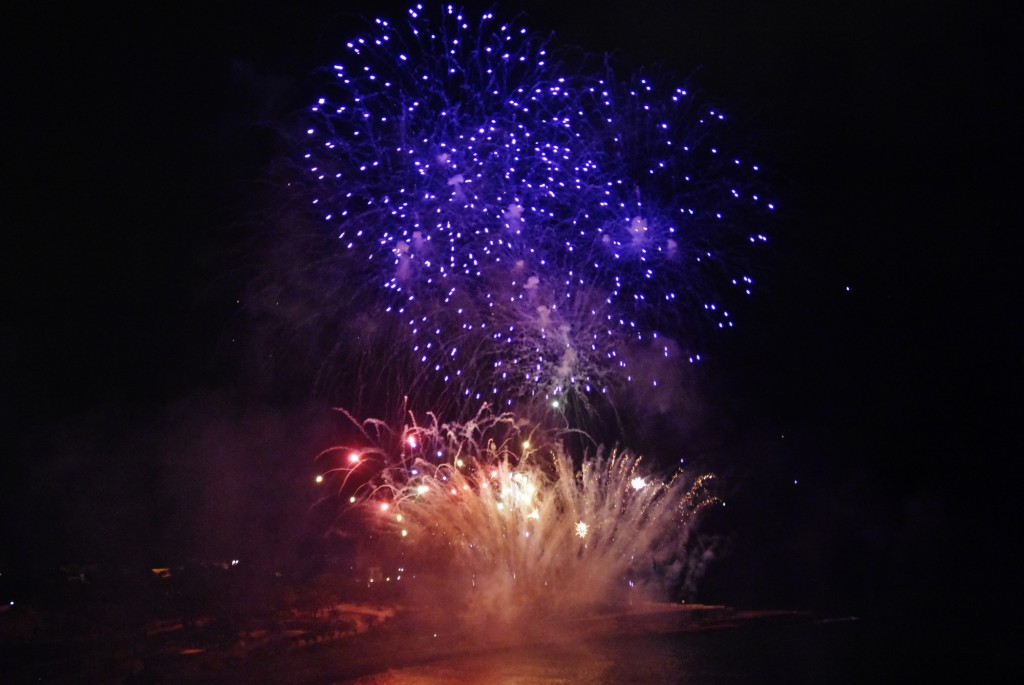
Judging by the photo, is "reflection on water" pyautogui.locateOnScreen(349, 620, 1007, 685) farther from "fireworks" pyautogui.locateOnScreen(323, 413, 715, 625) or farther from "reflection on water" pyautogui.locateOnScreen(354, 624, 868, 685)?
"fireworks" pyautogui.locateOnScreen(323, 413, 715, 625)

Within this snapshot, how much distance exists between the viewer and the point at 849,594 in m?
15.3

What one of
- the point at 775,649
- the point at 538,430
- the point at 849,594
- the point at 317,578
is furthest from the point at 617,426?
the point at 317,578

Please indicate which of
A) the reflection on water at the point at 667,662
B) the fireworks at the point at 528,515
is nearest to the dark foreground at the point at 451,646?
the reflection on water at the point at 667,662

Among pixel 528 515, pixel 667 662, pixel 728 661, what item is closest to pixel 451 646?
pixel 667 662

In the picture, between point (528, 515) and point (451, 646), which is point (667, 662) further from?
point (528, 515)

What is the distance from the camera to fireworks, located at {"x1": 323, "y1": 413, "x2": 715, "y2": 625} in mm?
15617

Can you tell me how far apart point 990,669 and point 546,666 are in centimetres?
482

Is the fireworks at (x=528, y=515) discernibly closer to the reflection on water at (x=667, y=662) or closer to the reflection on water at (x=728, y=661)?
the reflection on water at (x=667, y=662)

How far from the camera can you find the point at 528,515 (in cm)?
Result: 1656

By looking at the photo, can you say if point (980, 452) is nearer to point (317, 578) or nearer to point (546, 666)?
point (546, 666)

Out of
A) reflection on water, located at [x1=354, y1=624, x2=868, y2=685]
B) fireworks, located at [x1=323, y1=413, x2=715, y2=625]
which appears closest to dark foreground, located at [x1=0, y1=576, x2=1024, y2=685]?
reflection on water, located at [x1=354, y1=624, x2=868, y2=685]

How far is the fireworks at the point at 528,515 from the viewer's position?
15.6m

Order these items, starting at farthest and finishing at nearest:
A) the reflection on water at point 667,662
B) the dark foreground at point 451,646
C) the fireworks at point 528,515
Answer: the fireworks at point 528,515, the dark foreground at point 451,646, the reflection on water at point 667,662

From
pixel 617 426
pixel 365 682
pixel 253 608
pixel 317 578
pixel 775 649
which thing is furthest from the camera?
pixel 317 578
